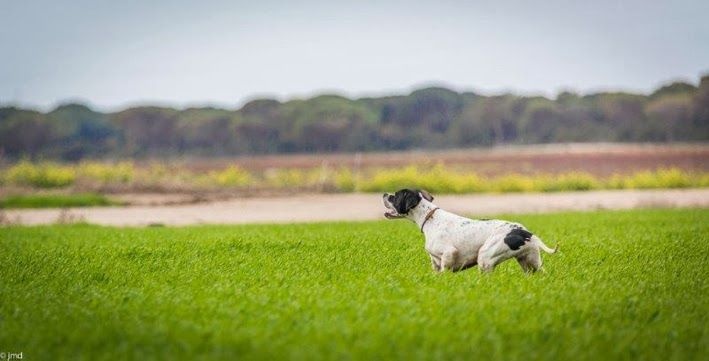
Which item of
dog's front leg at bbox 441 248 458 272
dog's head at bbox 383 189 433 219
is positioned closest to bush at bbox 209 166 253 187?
dog's head at bbox 383 189 433 219

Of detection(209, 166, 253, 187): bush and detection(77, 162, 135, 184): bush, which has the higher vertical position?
detection(77, 162, 135, 184): bush

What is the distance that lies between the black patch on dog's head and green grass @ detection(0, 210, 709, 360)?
2.87ft

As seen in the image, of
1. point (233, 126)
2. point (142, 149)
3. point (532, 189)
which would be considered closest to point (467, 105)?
point (233, 126)

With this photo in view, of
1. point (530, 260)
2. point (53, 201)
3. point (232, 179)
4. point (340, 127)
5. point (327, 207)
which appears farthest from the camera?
point (340, 127)

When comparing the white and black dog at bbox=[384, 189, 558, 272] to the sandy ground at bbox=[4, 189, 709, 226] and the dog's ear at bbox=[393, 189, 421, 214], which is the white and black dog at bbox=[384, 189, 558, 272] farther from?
the sandy ground at bbox=[4, 189, 709, 226]

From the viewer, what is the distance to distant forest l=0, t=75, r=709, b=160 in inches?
3425

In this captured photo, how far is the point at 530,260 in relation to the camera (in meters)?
9.30

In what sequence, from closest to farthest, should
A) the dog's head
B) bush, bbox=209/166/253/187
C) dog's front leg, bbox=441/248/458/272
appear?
dog's front leg, bbox=441/248/458/272
the dog's head
bush, bbox=209/166/253/187

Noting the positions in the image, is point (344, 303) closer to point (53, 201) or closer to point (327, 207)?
point (327, 207)

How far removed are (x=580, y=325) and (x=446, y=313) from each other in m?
1.22

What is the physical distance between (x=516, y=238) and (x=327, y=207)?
21.1 m

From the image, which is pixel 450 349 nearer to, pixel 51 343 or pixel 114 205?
pixel 51 343

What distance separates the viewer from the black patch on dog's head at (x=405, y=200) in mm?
9875

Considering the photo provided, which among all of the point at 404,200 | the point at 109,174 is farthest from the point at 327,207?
the point at 404,200
